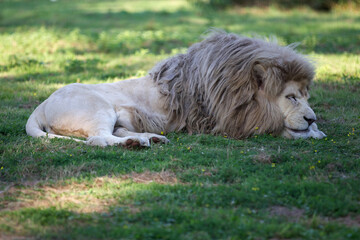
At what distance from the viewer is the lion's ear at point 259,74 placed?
5461 mm

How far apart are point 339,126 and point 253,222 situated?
10.1ft

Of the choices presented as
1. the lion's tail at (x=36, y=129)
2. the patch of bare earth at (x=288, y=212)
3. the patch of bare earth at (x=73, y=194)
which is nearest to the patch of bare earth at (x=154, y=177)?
the patch of bare earth at (x=73, y=194)

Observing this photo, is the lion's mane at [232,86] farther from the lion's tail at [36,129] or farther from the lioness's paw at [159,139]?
the lion's tail at [36,129]

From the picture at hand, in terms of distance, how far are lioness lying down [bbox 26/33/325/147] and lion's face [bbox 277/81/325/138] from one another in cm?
1

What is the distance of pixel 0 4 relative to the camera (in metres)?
21.1

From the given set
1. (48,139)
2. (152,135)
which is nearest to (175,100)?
(152,135)

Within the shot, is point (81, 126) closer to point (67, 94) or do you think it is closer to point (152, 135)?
point (67, 94)

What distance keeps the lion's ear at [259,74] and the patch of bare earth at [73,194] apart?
1.86 m

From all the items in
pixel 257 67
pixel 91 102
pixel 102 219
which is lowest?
pixel 102 219

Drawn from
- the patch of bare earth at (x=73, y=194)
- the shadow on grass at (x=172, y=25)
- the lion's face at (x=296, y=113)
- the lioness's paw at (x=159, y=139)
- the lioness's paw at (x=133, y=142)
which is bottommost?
the patch of bare earth at (x=73, y=194)

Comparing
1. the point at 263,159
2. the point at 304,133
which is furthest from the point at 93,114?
the point at 304,133

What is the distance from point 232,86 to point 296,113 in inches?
31.5

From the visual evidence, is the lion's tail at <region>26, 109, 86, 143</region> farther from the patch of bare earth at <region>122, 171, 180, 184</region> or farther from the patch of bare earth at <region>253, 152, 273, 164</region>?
the patch of bare earth at <region>253, 152, 273, 164</region>

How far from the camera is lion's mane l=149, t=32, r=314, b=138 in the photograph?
17.9 feet
